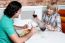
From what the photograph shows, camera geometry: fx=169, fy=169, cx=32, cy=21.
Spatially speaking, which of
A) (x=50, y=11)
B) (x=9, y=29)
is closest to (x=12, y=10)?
(x=9, y=29)

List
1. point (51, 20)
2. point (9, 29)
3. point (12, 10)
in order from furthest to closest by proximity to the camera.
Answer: point (51, 20) → point (12, 10) → point (9, 29)

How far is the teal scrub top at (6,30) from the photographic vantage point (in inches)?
69.0

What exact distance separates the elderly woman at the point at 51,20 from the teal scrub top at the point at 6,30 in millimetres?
772

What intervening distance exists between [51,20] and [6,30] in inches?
39.9

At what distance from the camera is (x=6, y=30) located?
176 cm

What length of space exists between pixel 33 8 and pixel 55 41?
794 mm

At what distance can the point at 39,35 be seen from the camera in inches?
89.3

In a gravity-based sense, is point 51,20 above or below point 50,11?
below

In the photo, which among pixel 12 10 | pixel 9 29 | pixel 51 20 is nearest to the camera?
pixel 9 29

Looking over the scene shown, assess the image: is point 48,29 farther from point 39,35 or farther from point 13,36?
point 13,36

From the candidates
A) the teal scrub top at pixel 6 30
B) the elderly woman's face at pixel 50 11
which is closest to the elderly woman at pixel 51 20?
the elderly woman's face at pixel 50 11

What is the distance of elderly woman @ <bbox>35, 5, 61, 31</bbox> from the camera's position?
2.53 meters

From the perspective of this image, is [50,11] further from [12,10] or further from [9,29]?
[9,29]

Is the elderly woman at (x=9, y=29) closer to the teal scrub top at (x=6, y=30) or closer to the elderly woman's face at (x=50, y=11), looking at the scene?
the teal scrub top at (x=6, y=30)
